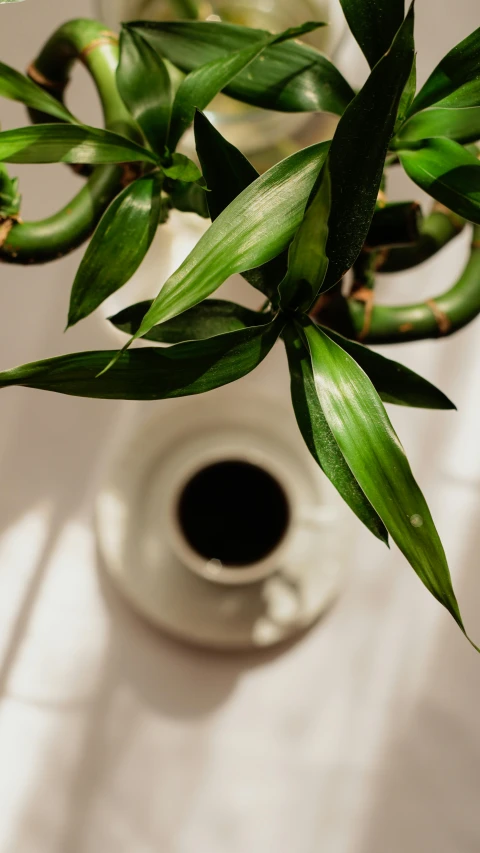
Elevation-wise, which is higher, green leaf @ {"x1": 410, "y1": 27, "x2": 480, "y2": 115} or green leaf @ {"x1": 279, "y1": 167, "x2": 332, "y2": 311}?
green leaf @ {"x1": 410, "y1": 27, "x2": 480, "y2": 115}

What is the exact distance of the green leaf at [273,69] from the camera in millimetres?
347

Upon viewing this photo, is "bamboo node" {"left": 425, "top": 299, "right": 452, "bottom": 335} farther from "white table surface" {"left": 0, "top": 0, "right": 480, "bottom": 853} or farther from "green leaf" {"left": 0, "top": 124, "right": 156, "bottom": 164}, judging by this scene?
"white table surface" {"left": 0, "top": 0, "right": 480, "bottom": 853}

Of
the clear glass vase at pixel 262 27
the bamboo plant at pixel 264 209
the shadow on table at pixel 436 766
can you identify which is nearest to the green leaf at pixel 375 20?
the bamboo plant at pixel 264 209

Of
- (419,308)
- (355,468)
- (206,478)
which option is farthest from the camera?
(206,478)

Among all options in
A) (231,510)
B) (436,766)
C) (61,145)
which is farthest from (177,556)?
(61,145)

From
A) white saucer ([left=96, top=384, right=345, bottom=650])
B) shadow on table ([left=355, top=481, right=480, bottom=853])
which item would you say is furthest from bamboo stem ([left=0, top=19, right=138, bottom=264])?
shadow on table ([left=355, top=481, right=480, bottom=853])

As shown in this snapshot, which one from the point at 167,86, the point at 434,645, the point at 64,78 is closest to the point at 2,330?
the point at 64,78

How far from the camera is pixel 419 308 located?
437 mm

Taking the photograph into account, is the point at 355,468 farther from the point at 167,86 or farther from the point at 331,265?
the point at 167,86

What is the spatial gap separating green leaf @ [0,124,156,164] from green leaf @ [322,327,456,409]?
0.48ft

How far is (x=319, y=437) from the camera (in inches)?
12.1

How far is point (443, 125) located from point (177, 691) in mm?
596

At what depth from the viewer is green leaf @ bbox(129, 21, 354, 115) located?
35cm

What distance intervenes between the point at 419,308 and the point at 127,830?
601mm
